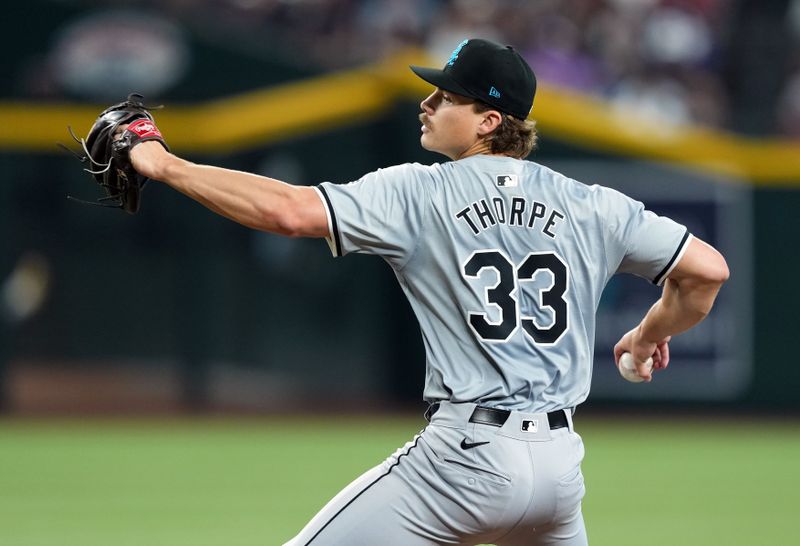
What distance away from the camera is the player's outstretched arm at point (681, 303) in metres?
3.90

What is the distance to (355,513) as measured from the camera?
364 cm

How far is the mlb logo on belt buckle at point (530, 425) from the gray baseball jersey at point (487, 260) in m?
0.04

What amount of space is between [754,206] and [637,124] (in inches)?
49.2

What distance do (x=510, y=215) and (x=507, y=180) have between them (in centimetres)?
11

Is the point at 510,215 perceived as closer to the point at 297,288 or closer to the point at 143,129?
the point at 143,129

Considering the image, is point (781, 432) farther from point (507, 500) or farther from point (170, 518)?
point (507, 500)

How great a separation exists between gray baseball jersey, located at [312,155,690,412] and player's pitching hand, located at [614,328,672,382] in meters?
0.42

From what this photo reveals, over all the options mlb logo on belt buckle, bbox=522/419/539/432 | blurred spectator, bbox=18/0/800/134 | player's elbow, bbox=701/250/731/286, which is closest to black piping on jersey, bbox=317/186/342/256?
mlb logo on belt buckle, bbox=522/419/539/432

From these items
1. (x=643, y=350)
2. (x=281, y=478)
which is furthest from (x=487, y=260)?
(x=281, y=478)

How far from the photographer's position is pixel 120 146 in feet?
12.3

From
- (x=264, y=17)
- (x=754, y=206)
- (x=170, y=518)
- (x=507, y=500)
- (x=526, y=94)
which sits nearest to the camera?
(x=507, y=500)

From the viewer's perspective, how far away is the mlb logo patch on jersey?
3740 mm

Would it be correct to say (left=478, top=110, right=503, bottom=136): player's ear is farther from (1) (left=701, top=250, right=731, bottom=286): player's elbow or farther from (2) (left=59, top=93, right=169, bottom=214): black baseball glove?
(2) (left=59, top=93, right=169, bottom=214): black baseball glove

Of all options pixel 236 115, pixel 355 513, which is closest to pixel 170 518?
pixel 355 513
